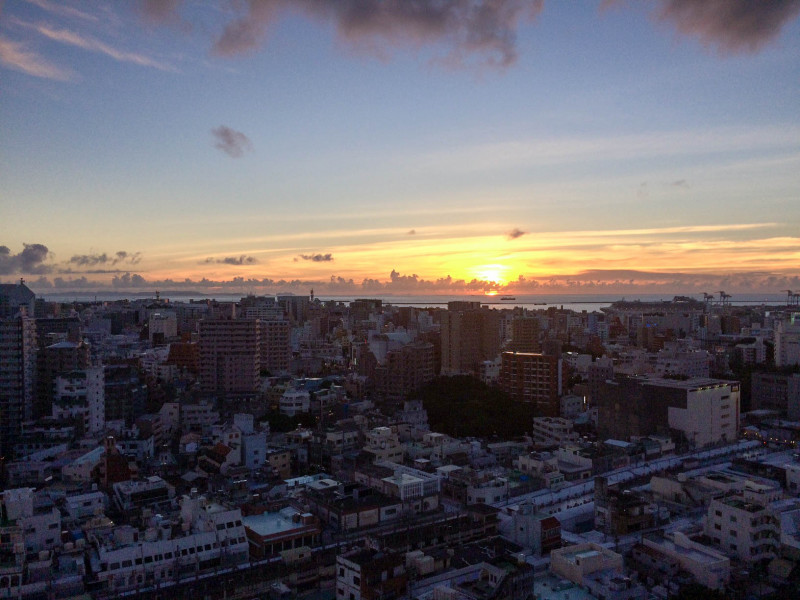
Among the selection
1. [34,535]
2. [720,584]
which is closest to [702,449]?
[720,584]

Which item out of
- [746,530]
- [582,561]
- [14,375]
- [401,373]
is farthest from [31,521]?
[401,373]

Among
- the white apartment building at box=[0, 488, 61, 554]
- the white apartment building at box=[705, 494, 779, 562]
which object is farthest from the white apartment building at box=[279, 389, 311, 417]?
the white apartment building at box=[705, 494, 779, 562]

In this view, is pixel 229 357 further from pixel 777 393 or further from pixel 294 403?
pixel 777 393

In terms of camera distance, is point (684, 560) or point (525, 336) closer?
point (684, 560)

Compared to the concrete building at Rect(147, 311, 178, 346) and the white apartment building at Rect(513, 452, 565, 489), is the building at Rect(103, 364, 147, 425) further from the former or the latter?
the concrete building at Rect(147, 311, 178, 346)

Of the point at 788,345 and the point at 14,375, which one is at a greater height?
the point at 788,345

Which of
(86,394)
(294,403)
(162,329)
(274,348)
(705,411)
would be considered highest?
(162,329)

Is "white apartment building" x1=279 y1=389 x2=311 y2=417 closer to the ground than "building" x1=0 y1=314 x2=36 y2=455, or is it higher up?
closer to the ground
